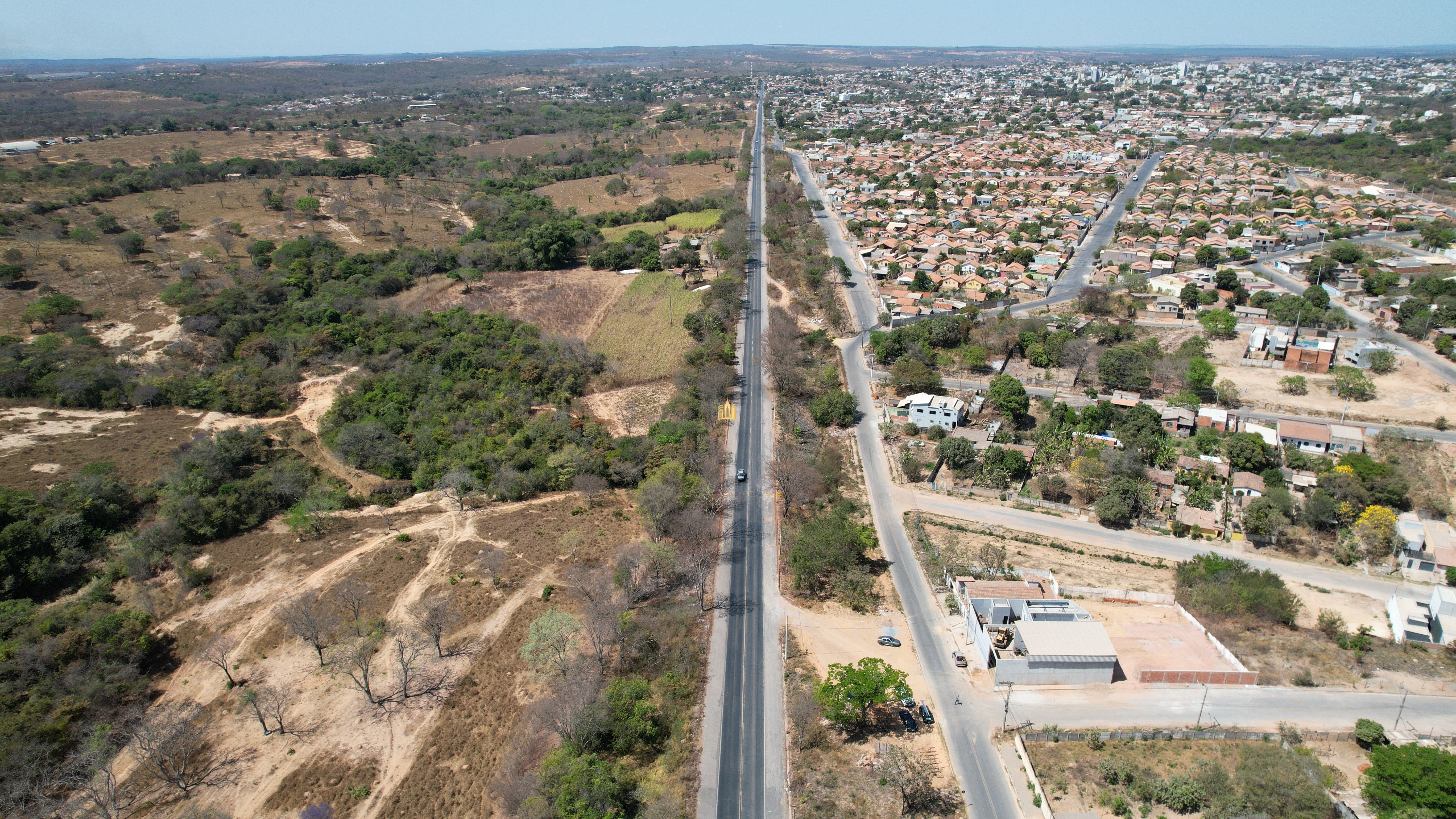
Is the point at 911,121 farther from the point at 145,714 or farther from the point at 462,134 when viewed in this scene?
the point at 145,714

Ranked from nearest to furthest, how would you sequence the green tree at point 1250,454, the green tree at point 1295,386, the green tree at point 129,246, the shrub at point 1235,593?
the shrub at point 1235,593 < the green tree at point 1250,454 < the green tree at point 1295,386 < the green tree at point 129,246

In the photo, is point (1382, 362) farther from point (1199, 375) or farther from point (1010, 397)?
point (1010, 397)

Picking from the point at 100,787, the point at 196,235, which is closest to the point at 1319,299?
the point at 100,787

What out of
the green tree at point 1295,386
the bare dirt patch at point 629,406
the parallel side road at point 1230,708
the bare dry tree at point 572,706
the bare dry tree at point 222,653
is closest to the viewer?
the bare dry tree at point 572,706

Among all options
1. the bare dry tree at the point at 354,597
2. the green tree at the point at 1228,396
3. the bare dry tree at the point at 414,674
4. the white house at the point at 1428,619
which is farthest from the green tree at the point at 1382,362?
the bare dry tree at the point at 354,597

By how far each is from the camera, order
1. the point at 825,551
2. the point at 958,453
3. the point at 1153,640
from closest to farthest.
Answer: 1. the point at 1153,640
2. the point at 825,551
3. the point at 958,453

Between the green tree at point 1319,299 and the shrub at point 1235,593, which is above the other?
the green tree at point 1319,299

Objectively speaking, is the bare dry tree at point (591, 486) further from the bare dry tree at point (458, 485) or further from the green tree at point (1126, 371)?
the green tree at point (1126, 371)
